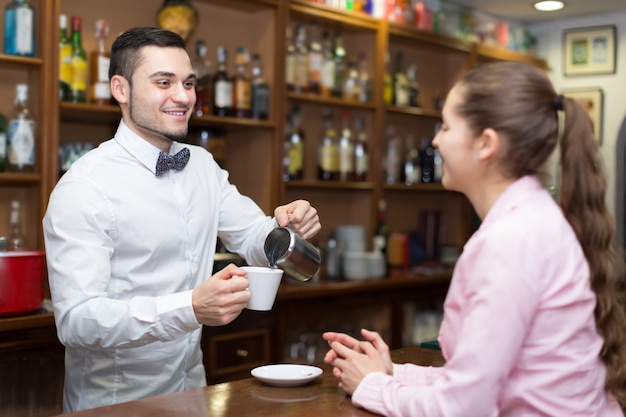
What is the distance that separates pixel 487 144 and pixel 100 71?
2.16 metres

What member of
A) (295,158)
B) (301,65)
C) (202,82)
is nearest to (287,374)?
(202,82)

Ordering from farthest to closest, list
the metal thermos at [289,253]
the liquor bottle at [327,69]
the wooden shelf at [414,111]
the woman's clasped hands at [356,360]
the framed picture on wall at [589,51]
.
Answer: the framed picture on wall at [589,51], the wooden shelf at [414,111], the liquor bottle at [327,69], the metal thermos at [289,253], the woman's clasped hands at [356,360]

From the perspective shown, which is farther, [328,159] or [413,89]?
[413,89]

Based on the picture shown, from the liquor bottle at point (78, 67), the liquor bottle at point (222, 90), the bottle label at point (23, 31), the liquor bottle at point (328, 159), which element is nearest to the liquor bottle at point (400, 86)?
the liquor bottle at point (328, 159)

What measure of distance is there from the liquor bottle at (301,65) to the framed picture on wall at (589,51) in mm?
2471

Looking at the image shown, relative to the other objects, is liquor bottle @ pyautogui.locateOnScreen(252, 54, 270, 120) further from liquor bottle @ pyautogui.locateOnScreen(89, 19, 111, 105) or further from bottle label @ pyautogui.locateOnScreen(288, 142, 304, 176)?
liquor bottle @ pyautogui.locateOnScreen(89, 19, 111, 105)

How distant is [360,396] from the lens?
1396 mm

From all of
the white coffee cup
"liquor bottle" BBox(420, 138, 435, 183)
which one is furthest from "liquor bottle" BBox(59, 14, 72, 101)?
"liquor bottle" BBox(420, 138, 435, 183)

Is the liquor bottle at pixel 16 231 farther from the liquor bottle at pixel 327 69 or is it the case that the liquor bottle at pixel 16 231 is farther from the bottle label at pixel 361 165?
the bottle label at pixel 361 165

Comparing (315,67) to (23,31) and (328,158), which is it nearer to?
(328,158)

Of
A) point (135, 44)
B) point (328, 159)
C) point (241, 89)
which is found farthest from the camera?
point (328, 159)

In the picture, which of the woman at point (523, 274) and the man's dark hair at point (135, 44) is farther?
the man's dark hair at point (135, 44)

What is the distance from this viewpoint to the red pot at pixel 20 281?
8.08ft

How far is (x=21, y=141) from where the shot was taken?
113 inches
